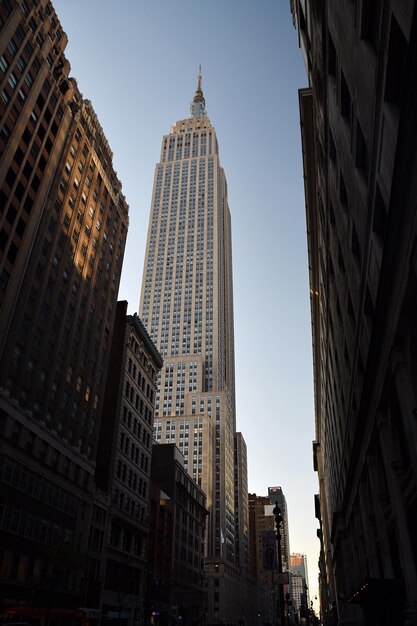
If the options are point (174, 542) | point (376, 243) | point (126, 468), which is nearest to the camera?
point (376, 243)

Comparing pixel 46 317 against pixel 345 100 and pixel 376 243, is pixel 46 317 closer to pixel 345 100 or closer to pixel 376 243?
pixel 345 100

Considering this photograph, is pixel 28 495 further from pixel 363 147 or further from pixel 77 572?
pixel 363 147

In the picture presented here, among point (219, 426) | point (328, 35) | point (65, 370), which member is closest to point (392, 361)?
point (328, 35)

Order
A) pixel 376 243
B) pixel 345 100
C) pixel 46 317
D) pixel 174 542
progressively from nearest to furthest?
pixel 376 243
pixel 345 100
pixel 46 317
pixel 174 542

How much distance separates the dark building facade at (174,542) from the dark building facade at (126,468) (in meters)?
7.33

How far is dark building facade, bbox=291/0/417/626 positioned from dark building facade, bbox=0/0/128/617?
2936 centimetres

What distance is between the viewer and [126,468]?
70.9 m

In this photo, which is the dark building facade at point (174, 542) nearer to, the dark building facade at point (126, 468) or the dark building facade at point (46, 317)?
the dark building facade at point (126, 468)

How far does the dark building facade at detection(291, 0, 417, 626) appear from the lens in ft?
46.2

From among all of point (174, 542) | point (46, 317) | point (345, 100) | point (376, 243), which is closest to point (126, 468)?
point (46, 317)

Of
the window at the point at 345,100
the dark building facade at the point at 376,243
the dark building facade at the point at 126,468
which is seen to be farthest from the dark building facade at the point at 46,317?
the window at the point at 345,100

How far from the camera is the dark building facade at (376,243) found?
14070 mm

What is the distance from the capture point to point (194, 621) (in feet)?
339

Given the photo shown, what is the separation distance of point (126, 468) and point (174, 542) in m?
33.3
